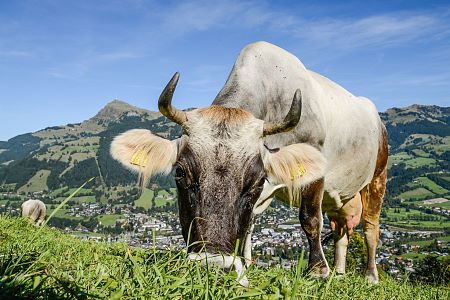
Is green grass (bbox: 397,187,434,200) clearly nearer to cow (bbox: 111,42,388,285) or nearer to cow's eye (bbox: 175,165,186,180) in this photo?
cow (bbox: 111,42,388,285)

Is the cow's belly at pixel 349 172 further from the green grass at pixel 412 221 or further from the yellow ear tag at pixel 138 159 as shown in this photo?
the green grass at pixel 412 221

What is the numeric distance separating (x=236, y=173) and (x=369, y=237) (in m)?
7.87

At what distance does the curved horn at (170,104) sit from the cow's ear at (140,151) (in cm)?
34

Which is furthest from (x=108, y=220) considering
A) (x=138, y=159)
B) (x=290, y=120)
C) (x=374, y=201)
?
(x=290, y=120)

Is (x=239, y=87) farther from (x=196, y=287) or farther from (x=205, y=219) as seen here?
(x=196, y=287)

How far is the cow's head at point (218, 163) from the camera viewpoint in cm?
416

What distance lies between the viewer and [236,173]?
15.0 feet

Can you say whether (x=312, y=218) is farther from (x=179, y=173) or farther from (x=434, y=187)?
(x=434, y=187)

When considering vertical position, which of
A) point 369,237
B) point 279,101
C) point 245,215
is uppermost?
point 279,101

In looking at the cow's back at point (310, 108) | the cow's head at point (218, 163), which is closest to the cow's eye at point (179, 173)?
the cow's head at point (218, 163)

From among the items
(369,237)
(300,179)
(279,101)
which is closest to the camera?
(300,179)

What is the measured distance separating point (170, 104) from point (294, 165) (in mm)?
1815

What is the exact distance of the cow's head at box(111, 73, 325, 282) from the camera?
4.16 metres

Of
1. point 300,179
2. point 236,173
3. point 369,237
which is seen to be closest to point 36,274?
point 236,173
